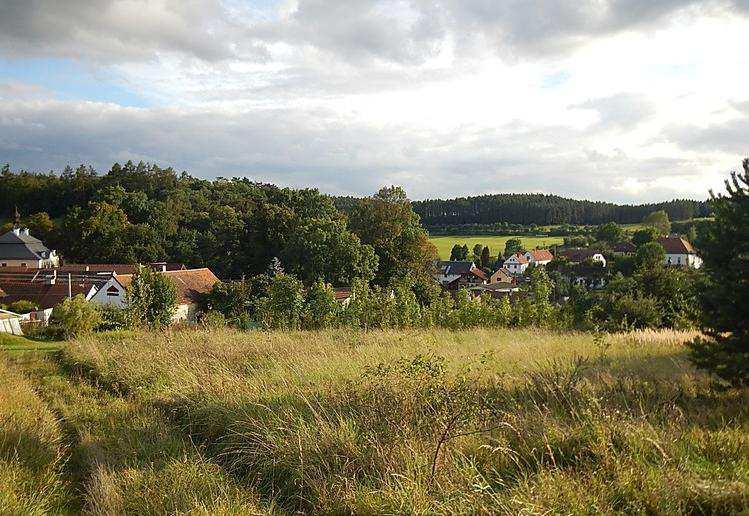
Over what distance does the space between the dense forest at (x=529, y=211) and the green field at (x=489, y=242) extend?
7.71 meters

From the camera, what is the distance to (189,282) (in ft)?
148

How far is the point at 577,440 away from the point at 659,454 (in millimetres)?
682

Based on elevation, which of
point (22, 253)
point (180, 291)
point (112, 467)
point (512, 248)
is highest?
point (112, 467)

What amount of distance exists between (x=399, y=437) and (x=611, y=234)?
95821 mm

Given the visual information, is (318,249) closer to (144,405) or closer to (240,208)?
(240,208)

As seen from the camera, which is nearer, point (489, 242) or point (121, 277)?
point (121, 277)

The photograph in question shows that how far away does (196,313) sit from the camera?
41312mm

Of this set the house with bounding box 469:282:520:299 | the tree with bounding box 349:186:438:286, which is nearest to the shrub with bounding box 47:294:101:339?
the house with bounding box 469:282:520:299

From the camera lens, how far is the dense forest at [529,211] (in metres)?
114

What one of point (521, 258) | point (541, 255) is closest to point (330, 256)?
point (521, 258)

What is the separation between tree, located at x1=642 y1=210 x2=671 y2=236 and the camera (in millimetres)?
94225

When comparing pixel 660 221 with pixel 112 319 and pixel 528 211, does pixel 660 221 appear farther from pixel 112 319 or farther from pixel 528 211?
pixel 112 319

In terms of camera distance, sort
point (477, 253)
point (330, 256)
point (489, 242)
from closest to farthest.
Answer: point (330, 256) < point (477, 253) < point (489, 242)

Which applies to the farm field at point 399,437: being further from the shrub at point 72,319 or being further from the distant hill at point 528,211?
the distant hill at point 528,211
